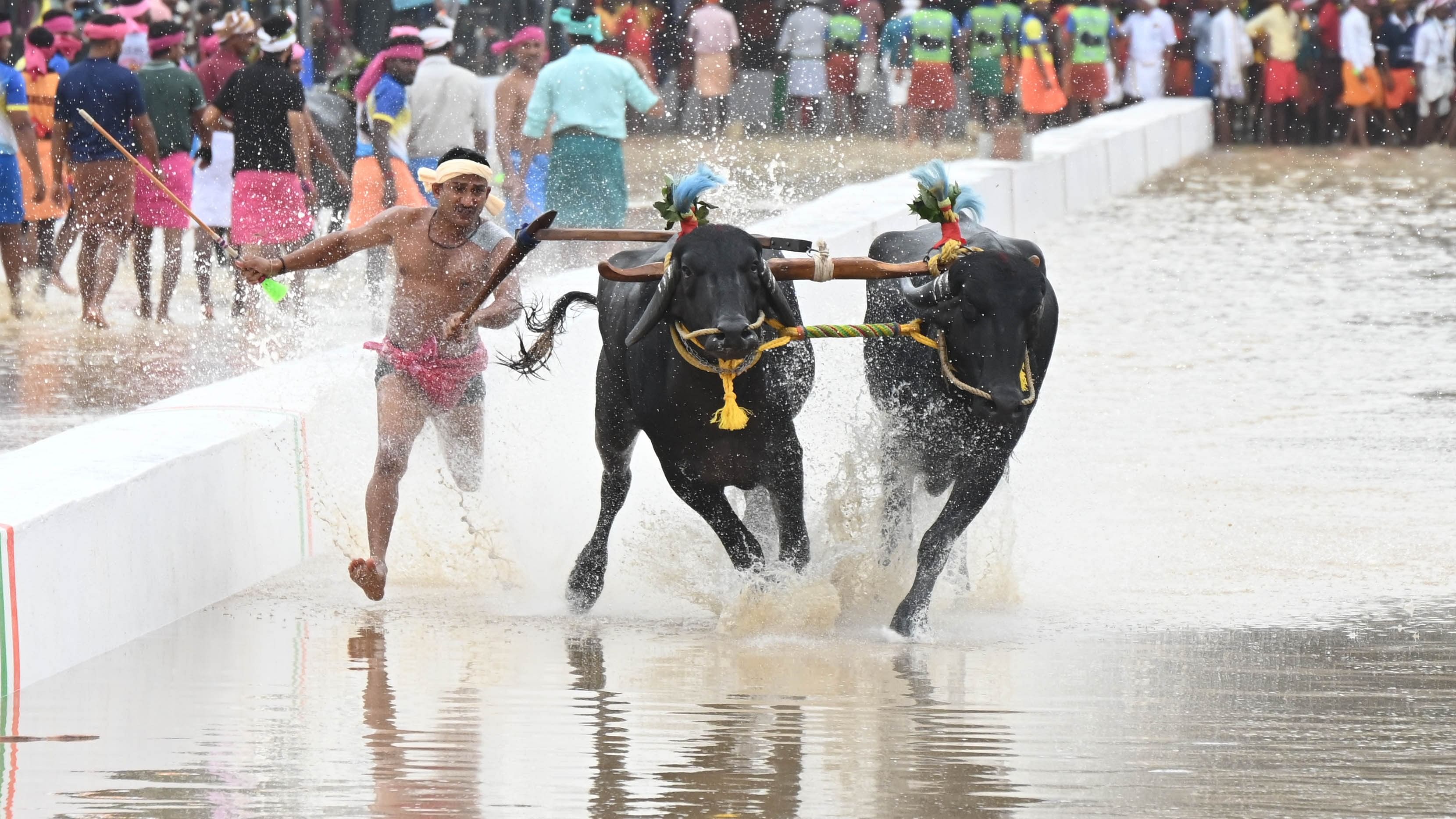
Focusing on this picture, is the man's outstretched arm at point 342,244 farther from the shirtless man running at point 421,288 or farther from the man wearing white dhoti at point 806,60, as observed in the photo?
the man wearing white dhoti at point 806,60

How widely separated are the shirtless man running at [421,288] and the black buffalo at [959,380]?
1.39 meters

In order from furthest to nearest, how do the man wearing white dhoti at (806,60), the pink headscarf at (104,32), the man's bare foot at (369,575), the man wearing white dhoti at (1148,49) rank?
the man wearing white dhoti at (1148,49), the man wearing white dhoti at (806,60), the pink headscarf at (104,32), the man's bare foot at (369,575)

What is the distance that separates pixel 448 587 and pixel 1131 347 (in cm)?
695

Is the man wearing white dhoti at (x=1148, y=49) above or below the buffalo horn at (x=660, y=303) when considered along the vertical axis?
above

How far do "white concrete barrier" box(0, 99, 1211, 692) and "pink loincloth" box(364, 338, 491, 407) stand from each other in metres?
0.55

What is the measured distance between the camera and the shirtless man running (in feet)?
28.6

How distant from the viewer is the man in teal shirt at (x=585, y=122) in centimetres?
1560

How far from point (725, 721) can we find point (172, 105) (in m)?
9.87

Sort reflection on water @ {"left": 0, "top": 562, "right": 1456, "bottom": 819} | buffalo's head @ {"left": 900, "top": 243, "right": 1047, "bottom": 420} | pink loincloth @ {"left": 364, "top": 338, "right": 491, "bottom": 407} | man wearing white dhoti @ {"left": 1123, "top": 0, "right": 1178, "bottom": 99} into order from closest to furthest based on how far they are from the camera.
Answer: reflection on water @ {"left": 0, "top": 562, "right": 1456, "bottom": 819}
buffalo's head @ {"left": 900, "top": 243, "right": 1047, "bottom": 420}
pink loincloth @ {"left": 364, "top": 338, "right": 491, "bottom": 407}
man wearing white dhoti @ {"left": 1123, "top": 0, "right": 1178, "bottom": 99}

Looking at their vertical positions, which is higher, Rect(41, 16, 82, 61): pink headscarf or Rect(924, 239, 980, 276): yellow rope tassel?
Rect(41, 16, 82, 61): pink headscarf

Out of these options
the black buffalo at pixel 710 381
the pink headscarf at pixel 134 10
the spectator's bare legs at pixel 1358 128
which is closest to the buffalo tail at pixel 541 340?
the black buffalo at pixel 710 381

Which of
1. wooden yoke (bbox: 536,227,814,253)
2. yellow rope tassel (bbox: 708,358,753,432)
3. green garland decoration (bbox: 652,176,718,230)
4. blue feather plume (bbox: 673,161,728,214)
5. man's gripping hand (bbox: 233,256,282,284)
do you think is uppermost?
blue feather plume (bbox: 673,161,728,214)

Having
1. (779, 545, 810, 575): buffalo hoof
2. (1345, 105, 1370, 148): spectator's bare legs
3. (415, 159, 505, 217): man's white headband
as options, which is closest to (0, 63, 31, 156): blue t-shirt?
(415, 159, 505, 217): man's white headband

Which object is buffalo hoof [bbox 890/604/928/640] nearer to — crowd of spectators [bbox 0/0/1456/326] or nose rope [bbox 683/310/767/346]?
nose rope [bbox 683/310/767/346]
